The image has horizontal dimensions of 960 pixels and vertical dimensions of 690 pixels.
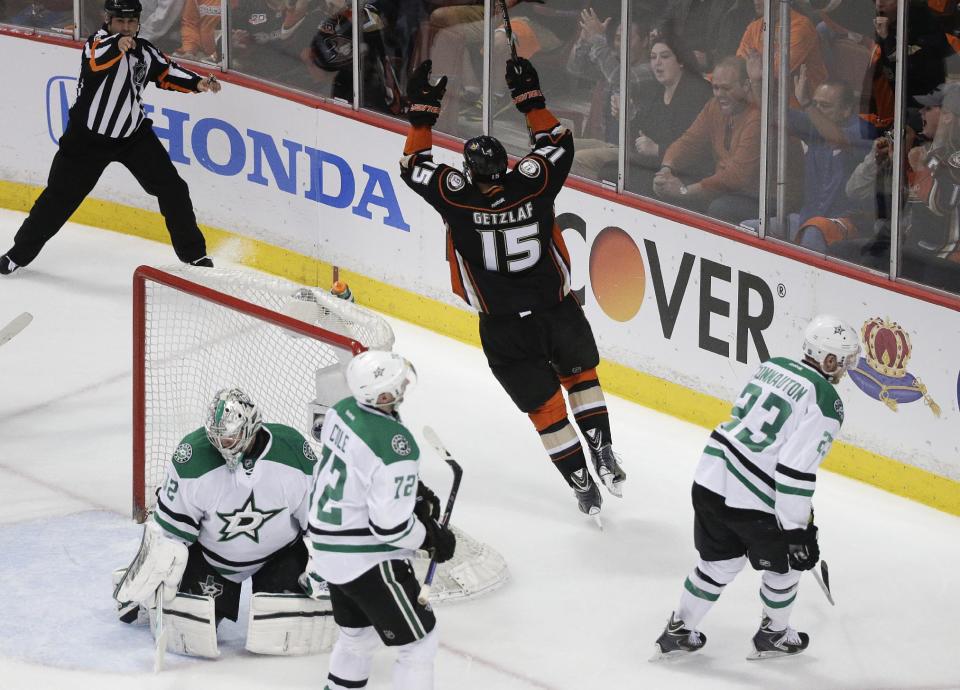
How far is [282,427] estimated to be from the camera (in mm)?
4707

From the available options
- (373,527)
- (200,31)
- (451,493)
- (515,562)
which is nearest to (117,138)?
(200,31)

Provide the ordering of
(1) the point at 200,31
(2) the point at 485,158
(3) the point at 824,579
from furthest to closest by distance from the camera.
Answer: (1) the point at 200,31
(2) the point at 485,158
(3) the point at 824,579

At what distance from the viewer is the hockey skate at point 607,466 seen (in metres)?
5.62

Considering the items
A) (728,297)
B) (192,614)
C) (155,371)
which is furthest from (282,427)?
(728,297)

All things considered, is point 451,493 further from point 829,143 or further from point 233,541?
point 829,143


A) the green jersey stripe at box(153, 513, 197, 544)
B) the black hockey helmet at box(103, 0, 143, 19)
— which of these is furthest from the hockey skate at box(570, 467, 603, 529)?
the black hockey helmet at box(103, 0, 143, 19)

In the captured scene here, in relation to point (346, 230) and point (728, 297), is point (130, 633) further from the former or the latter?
point (346, 230)

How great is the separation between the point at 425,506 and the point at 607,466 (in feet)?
5.22

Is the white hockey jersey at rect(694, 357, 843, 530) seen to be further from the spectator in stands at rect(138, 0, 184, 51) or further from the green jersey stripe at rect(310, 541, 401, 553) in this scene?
the spectator in stands at rect(138, 0, 184, 51)

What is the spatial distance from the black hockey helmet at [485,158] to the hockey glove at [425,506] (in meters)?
1.45

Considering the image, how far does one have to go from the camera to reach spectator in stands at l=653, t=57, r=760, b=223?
20.3 feet

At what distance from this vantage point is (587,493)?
5.59 meters

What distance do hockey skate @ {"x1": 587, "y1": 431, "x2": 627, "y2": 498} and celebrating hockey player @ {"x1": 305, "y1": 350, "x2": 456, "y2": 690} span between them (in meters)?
1.52

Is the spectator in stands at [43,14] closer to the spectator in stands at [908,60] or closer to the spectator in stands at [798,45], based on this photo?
the spectator in stands at [798,45]
